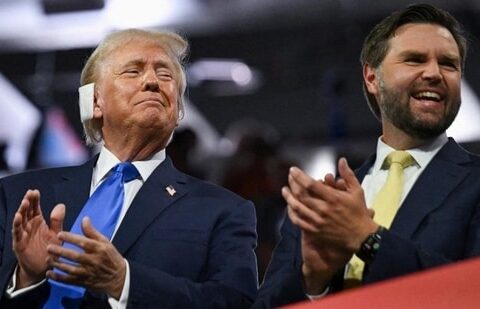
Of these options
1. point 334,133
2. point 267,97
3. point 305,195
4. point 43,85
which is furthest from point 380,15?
point 305,195

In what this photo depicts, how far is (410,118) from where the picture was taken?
8.51ft

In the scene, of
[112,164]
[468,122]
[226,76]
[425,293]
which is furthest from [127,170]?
[226,76]

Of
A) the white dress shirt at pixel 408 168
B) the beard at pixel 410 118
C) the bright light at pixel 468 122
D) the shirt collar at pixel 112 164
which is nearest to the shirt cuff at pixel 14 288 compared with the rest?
the shirt collar at pixel 112 164

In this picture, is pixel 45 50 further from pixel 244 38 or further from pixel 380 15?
pixel 380 15

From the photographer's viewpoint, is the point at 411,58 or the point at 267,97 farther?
the point at 267,97

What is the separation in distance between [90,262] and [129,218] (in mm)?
283

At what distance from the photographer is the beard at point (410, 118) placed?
2.58 m

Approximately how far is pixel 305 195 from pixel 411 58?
0.50 meters

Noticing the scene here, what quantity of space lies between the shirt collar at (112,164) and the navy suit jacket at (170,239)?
0.02m

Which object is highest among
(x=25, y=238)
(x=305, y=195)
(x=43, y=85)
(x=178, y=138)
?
(x=305, y=195)

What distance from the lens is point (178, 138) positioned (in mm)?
4496

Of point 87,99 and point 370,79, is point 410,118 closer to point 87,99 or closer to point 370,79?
point 370,79

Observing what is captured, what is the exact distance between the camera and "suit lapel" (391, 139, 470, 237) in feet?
8.07

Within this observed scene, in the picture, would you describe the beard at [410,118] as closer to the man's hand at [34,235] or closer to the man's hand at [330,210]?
the man's hand at [330,210]
